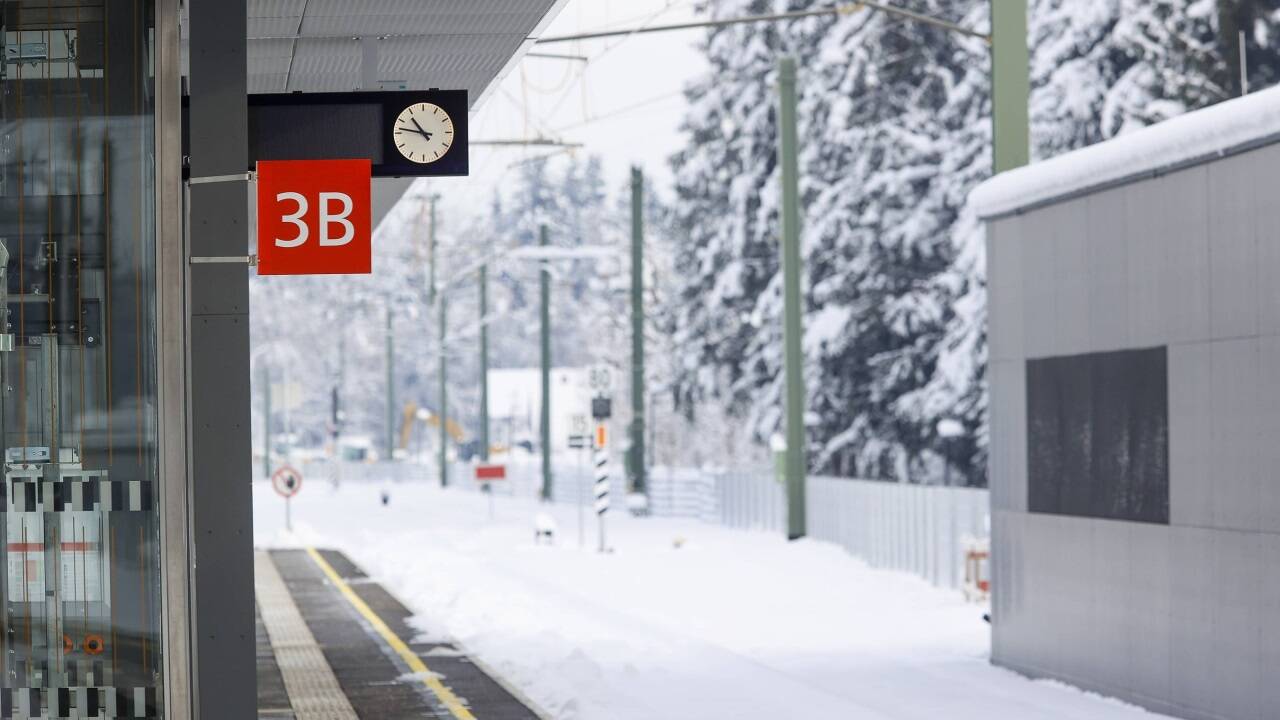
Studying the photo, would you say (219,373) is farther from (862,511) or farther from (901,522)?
(862,511)

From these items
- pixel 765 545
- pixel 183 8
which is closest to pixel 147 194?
pixel 183 8

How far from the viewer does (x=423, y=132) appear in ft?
33.8

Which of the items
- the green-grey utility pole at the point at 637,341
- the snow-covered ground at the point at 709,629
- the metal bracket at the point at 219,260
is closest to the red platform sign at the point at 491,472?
the green-grey utility pole at the point at 637,341

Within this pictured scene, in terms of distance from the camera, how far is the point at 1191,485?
12.5 m

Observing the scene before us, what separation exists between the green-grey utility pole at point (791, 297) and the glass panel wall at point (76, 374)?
877 inches

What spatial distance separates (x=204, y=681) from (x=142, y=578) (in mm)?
588

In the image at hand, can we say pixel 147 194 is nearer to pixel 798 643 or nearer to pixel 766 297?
pixel 798 643

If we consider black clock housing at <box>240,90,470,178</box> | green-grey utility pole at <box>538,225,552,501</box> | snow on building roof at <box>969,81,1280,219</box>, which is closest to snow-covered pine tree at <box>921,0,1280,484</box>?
green-grey utility pole at <box>538,225,552,501</box>

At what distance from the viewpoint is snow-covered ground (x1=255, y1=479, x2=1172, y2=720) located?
13.4m

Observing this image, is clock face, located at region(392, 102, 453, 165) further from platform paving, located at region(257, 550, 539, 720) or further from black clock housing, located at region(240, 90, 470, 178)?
platform paving, located at region(257, 550, 539, 720)

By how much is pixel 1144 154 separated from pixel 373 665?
24.0 ft

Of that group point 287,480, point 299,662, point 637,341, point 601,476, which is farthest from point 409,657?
point 637,341

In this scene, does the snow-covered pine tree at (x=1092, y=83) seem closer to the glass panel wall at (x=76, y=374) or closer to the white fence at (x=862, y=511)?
the white fence at (x=862, y=511)

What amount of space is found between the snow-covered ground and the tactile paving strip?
4.36 feet
